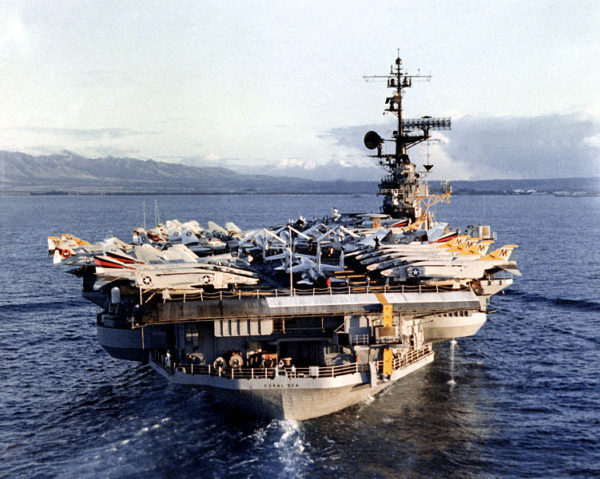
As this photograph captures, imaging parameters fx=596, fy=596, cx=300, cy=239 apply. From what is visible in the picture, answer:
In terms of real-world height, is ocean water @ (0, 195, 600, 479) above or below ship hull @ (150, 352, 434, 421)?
below

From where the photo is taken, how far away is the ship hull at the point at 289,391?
24.5 meters

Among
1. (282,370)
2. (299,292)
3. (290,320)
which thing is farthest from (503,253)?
(282,370)

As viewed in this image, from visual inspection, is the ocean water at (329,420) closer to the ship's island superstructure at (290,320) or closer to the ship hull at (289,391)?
the ship hull at (289,391)

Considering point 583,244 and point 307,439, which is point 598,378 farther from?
point 583,244

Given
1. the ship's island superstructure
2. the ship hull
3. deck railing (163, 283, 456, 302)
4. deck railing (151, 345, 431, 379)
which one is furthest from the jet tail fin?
the ship hull

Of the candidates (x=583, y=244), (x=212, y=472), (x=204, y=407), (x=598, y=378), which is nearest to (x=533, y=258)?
(x=583, y=244)

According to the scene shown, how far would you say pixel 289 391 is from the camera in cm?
2472

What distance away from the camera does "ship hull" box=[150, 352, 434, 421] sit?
24.5m

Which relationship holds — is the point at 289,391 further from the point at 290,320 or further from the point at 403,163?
the point at 403,163

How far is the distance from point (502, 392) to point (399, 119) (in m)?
27.5

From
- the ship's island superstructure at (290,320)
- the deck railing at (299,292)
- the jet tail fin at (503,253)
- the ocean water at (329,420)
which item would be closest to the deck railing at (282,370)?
the ship's island superstructure at (290,320)

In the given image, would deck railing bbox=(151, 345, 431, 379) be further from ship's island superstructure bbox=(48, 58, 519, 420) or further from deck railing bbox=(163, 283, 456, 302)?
deck railing bbox=(163, 283, 456, 302)

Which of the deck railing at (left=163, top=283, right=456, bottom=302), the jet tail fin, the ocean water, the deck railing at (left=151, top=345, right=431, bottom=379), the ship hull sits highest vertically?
the jet tail fin

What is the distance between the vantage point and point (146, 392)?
102ft
